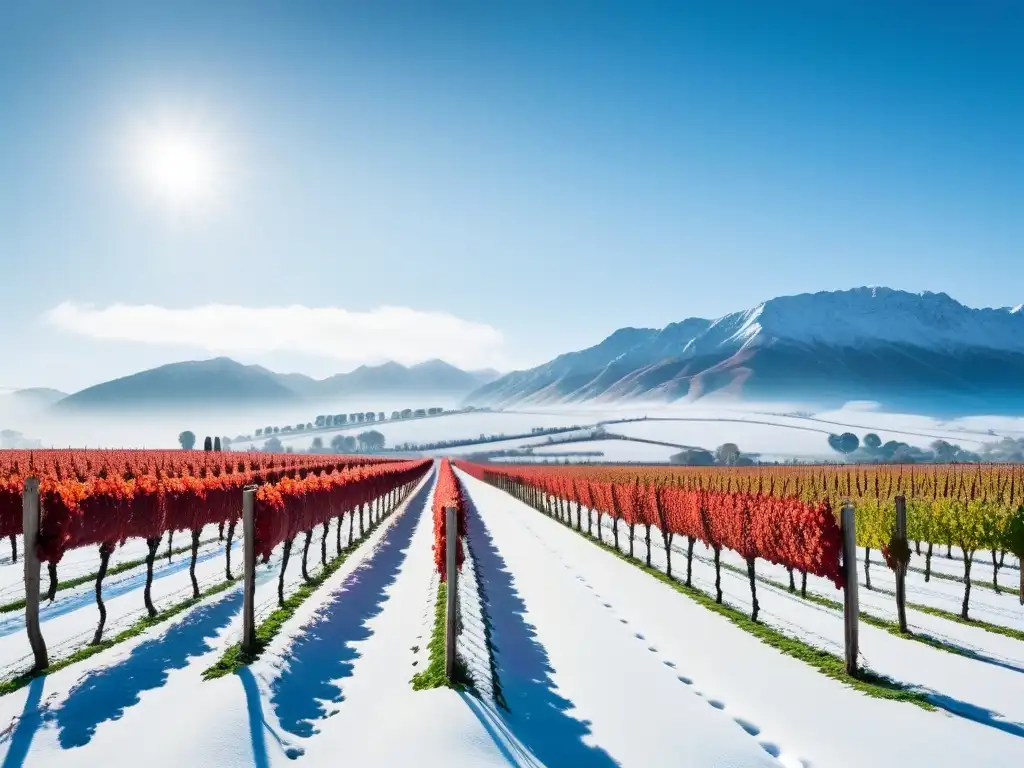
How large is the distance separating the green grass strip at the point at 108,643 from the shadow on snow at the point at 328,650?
10.7ft

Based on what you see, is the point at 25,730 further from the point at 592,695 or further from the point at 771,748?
the point at 771,748

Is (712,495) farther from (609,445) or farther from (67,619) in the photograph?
(609,445)

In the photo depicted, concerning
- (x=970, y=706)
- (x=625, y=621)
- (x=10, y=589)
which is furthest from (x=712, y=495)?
(x=10, y=589)

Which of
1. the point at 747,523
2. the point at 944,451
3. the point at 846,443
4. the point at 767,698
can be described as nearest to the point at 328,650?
the point at 767,698

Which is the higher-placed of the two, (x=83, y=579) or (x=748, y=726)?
(x=748, y=726)

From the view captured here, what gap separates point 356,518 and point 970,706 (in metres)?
37.9

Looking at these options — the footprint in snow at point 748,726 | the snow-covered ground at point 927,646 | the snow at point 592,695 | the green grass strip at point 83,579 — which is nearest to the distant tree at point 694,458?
the snow-covered ground at point 927,646

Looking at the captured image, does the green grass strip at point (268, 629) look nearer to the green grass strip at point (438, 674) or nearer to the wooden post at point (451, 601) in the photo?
the green grass strip at point (438, 674)

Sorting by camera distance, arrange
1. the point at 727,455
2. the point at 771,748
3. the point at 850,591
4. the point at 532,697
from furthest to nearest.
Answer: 1. the point at 727,455
2. the point at 850,591
3. the point at 532,697
4. the point at 771,748

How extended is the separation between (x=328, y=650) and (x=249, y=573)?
206 cm

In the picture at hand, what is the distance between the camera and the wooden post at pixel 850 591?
415 inches

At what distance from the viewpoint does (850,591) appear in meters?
10.9

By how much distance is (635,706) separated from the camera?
905cm

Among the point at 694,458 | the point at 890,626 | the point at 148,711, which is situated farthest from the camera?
the point at 694,458
